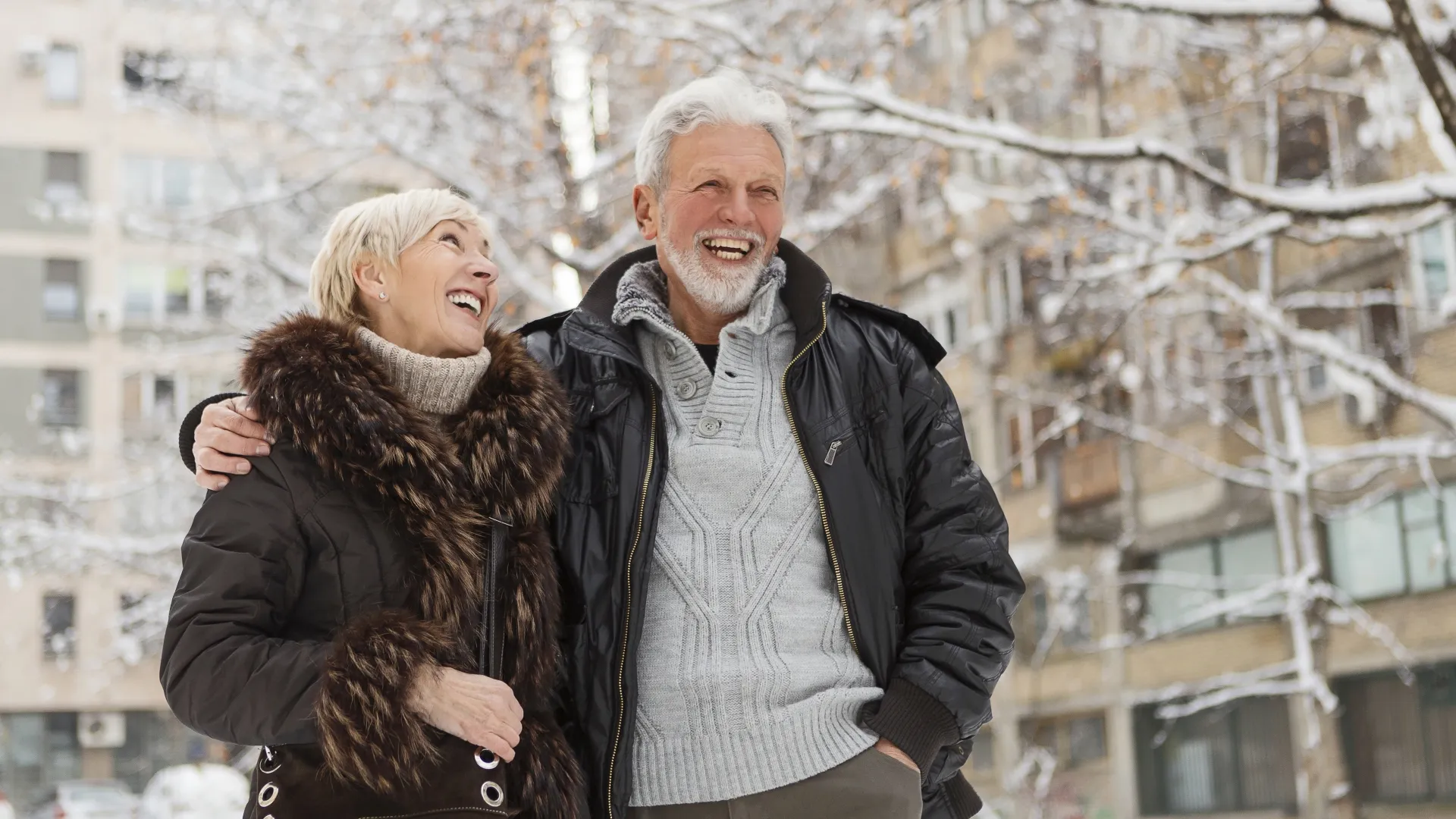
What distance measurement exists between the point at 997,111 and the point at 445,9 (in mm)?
11905

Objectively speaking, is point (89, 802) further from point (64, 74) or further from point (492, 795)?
point (492, 795)

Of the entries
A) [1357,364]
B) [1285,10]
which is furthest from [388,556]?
[1357,364]

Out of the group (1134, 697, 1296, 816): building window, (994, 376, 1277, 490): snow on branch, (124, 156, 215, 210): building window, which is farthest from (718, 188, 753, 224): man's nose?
(124, 156, 215, 210): building window

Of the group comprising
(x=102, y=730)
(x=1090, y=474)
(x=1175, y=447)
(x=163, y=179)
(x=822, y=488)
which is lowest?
(x=822, y=488)

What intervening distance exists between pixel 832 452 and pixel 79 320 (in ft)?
112

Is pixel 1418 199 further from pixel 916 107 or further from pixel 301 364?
pixel 301 364

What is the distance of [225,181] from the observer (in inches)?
1426

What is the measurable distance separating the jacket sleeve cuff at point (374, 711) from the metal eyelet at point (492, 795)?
0.11m

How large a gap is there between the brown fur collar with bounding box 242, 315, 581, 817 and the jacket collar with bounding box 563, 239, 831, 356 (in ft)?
1.16

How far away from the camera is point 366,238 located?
125 inches

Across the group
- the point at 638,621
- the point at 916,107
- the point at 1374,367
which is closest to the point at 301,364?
the point at 638,621

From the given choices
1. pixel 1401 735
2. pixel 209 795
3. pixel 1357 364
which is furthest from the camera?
pixel 1401 735

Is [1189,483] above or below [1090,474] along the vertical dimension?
below

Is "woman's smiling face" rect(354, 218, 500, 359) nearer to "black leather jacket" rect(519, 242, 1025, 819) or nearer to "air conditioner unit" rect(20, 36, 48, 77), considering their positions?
"black leather jacket" rect(519, 242, 1025, 819)
